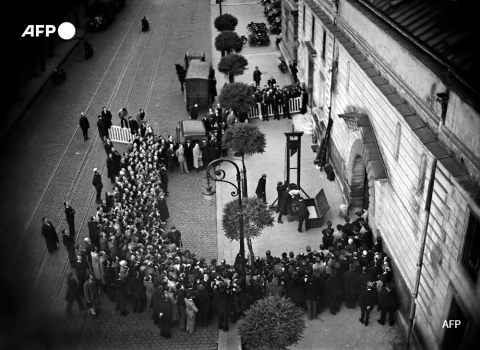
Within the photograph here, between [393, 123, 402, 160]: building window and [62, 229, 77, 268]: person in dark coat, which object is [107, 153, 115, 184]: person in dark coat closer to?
[62, 229, 77, 268]: person in dark coat

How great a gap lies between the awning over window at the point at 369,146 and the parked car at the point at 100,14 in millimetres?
33693

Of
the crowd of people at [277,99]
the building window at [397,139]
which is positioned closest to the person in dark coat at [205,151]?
the crowd of people at [277,99]

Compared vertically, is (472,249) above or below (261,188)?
below

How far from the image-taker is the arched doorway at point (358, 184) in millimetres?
20748

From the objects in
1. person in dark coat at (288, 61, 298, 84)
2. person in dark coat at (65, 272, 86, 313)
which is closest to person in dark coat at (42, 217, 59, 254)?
person in dark coat at (65, 272, 86, 313)

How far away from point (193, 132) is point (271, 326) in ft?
48.9

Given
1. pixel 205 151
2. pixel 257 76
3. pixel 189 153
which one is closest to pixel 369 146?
pixel 205 151

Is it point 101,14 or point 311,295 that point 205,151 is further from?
point 101,14

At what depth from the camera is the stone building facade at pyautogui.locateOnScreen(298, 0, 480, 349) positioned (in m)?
13.3

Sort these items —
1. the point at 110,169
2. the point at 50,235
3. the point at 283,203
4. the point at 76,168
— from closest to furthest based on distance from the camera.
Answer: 1. the point at 50,235
2. the point at 283,203
3. the point at 110,169
4. the point at 76,168

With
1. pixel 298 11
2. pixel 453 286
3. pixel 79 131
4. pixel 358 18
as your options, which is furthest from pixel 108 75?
pixel 453 286

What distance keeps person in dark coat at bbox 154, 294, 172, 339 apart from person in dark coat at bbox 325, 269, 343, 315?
14.9ft

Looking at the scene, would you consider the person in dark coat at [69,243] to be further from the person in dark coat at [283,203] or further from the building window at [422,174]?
the building window at [422,174]

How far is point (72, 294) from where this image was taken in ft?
59.5
